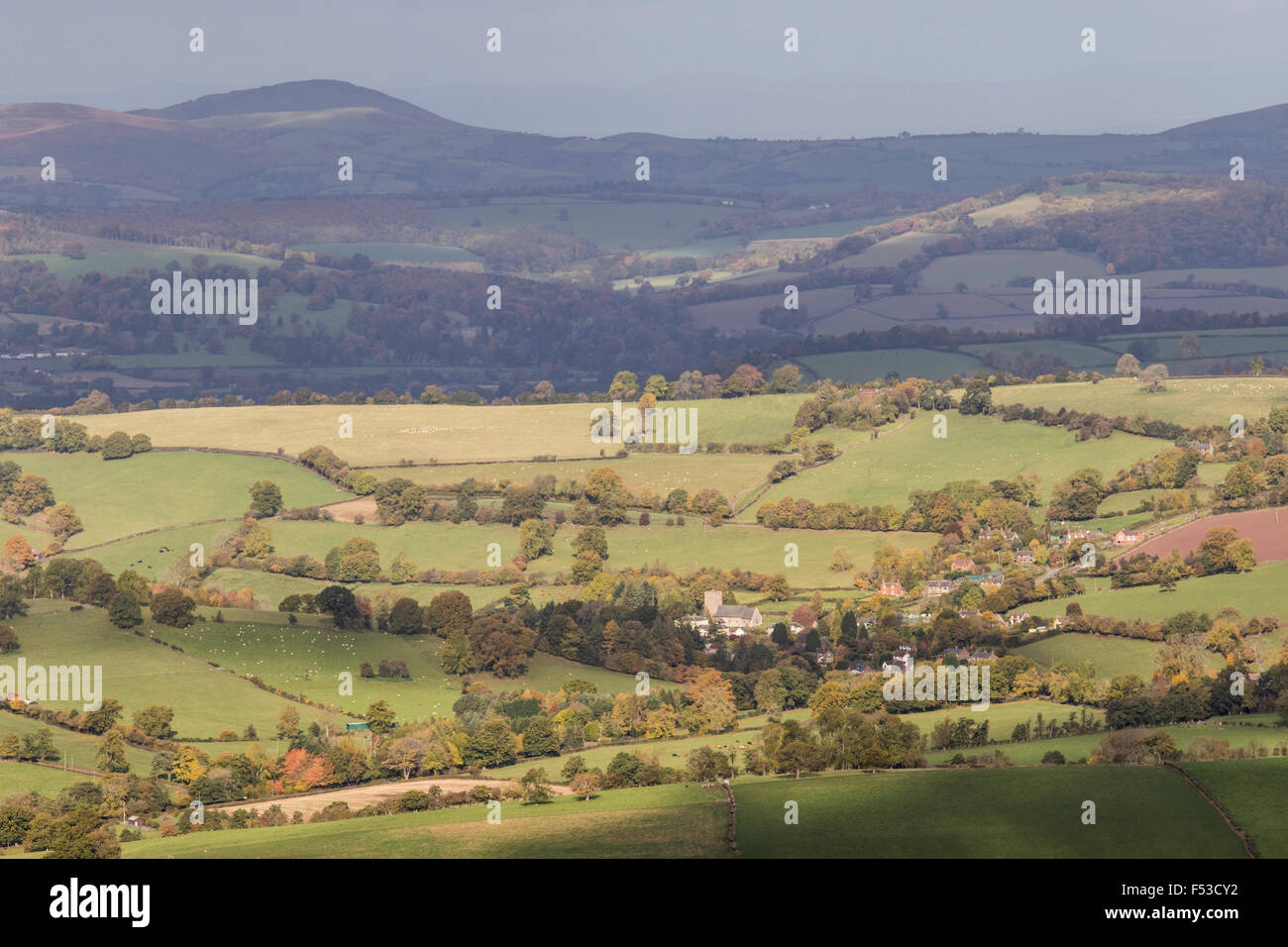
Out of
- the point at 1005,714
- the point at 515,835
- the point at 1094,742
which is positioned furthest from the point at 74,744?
the point at 1094,742

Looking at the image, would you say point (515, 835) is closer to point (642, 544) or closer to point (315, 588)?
point (315, 588)

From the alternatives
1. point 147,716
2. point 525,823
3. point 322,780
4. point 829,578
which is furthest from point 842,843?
point 829,578

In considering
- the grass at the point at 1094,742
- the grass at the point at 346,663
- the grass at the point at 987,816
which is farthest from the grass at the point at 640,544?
the grass at the point at 987,816

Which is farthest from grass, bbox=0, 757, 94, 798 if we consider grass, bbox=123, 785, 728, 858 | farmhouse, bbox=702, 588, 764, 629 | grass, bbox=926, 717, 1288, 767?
farmhouse, bbox=702, 588, 764, 629

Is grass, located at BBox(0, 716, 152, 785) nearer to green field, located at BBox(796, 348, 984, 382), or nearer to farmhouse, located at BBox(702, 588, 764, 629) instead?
farmhouse, located at BBox(702, 588, 764, 629)

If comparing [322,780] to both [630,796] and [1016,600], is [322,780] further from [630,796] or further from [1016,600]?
[1016,600]

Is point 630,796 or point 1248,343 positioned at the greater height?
point 1248,343

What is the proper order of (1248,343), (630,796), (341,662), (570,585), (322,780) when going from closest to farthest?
(630,796)
(322,780)
(341,662)
(570,585)
(1248,343)
